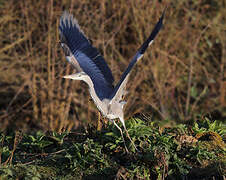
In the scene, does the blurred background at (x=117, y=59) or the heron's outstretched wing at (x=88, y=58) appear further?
the blurred background at (x=117, y=59)

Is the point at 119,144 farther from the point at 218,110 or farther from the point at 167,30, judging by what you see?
the point at 218,110

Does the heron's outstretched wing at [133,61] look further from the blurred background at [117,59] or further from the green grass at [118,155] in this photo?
the blurred background at [117,59]

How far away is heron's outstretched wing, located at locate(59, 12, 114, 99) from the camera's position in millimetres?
4078

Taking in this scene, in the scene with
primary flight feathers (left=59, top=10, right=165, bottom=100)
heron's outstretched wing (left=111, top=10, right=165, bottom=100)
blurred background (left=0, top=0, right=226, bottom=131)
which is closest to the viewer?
heron's outstretched wing (left=111, top=10, right=165, bottom=100)

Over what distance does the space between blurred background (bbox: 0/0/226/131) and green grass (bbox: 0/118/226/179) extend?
2055mm

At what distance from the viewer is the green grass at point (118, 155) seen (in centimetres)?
362

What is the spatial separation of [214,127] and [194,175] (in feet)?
2.79

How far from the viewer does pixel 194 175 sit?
3840mm

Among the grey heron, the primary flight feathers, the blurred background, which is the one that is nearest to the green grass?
the grey heron

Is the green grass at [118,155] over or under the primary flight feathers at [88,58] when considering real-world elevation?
under

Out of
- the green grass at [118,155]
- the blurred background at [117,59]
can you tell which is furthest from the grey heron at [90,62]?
the blurred background at [117,59]

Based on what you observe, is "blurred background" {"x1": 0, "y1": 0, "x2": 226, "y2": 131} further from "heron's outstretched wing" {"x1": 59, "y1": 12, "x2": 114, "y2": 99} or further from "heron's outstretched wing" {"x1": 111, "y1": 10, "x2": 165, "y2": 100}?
"heron's outstretched wing" {"x1": 111, "y1": 10, "x2": 165, "y2": 100}

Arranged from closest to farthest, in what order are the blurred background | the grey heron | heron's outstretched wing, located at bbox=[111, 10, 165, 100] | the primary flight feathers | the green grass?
heron's outstretched wing, located at bbox=[111, 10, 165, 100] < the green grass < the grey heron < the primary flight feathers < the blurred background

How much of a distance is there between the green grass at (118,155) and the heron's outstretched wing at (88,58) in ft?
1.54
